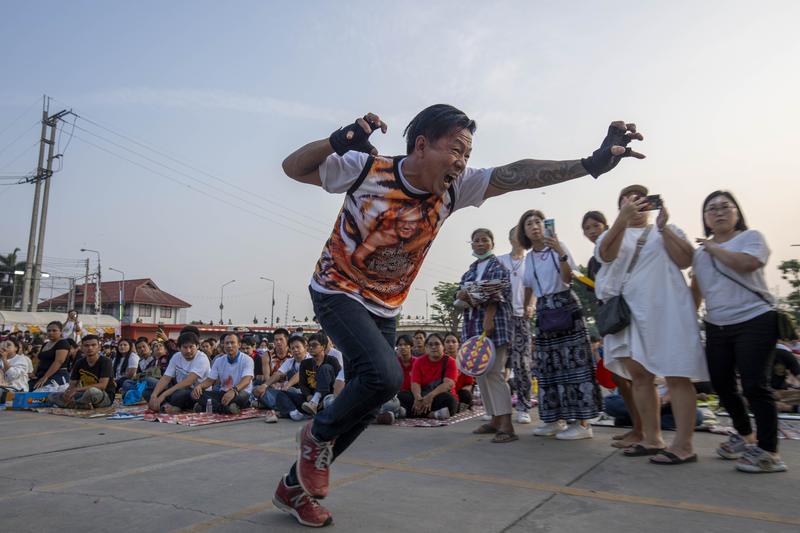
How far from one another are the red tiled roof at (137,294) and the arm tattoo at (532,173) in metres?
68.9

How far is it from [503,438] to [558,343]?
3.07 ft

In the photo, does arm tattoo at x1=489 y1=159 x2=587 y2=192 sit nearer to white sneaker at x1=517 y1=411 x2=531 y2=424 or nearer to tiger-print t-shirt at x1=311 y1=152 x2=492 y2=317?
tiger-print t-shirt at x1=311 y1=152 x2=492 y2=317

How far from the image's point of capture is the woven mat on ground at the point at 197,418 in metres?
6.17

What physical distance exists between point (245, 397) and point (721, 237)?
5.81 m

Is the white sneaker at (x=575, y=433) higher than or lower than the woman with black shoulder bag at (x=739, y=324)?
lower

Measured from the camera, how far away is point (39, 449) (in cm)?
448

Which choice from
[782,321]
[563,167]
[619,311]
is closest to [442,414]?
[619,311]

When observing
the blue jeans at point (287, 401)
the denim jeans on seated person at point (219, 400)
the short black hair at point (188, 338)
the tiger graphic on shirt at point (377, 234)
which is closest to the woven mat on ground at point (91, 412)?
the denim jeans on seated person at point (219, 400)

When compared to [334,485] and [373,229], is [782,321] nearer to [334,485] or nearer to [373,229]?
[373,229]

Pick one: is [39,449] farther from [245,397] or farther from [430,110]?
[430,110]

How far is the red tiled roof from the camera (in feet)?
216

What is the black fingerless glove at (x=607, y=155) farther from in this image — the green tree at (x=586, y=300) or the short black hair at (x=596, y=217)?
the green tree at (x=586, y=300)

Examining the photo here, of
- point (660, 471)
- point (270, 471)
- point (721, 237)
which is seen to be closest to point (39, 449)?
point (270, 471)

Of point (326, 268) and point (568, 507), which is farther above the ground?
point (326, 268)
